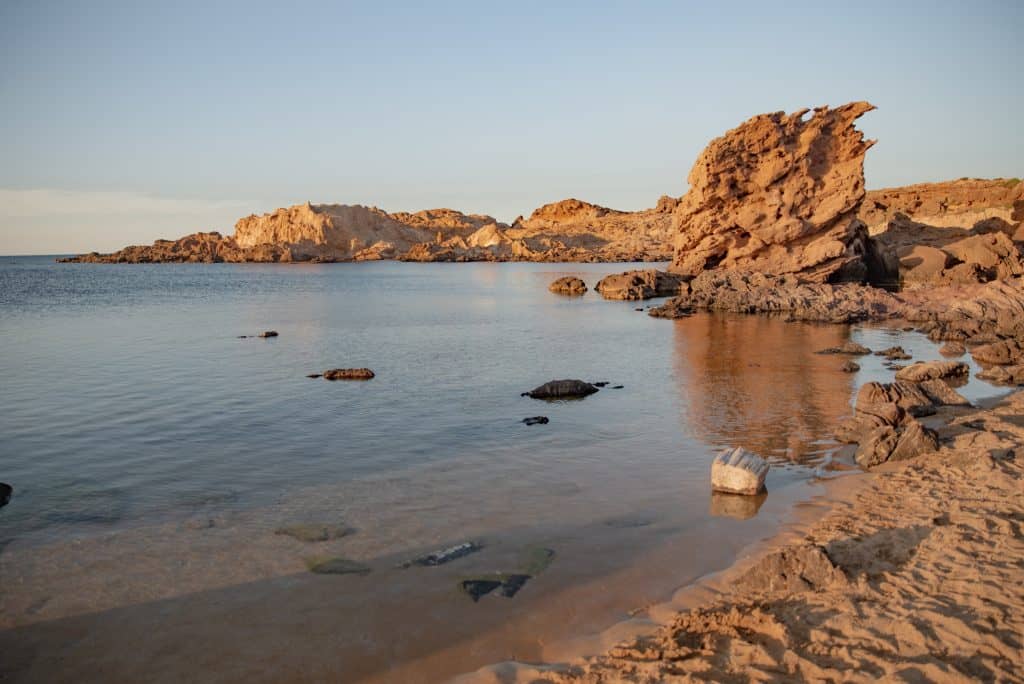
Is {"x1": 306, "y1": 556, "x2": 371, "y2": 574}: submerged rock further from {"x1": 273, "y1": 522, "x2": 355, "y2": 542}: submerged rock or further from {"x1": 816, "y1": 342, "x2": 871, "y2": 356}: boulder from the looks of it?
{"x1": 816, "y1": 342, "x2": 871, "y2": 356}: boulder

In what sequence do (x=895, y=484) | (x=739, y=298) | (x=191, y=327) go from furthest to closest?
(x=739, y=298) → (x=191, y=327) → (x=895, y=484)

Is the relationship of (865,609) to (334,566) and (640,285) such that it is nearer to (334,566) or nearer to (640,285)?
(334,566)

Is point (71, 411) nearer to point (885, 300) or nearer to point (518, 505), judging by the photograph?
point (518, 505)

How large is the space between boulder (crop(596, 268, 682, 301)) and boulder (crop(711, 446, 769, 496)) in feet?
100

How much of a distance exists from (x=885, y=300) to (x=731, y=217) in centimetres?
1018

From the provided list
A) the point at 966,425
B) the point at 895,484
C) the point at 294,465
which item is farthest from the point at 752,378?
the point at 294,465

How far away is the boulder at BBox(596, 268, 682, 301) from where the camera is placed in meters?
38.8

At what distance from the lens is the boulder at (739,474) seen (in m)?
7.91

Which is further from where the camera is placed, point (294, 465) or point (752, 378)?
point (752, 378)

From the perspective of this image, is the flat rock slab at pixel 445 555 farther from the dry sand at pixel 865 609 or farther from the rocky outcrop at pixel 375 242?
the rocky outcrop at pixel 375 242

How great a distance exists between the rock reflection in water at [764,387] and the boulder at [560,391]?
2077 mm

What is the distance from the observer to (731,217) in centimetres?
3528

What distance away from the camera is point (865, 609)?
4.88 m

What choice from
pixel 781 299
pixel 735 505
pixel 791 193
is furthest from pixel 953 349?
pixel 791 193
